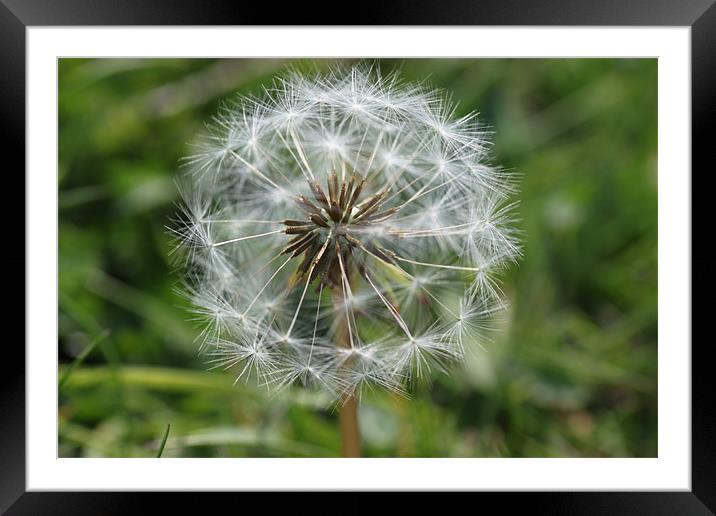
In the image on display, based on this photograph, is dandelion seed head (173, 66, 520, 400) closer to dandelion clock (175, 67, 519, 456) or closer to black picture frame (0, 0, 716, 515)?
dandelion clock (175, 67, 519, 456)

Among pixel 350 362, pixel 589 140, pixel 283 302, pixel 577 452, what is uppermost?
pixel 589 140

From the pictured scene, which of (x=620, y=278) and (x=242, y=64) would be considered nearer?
(x=620, y=278)

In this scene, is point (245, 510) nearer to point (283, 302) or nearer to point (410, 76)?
point (283, 302)

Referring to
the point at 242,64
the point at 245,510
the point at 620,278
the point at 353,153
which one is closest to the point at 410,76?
the point at 242,64
